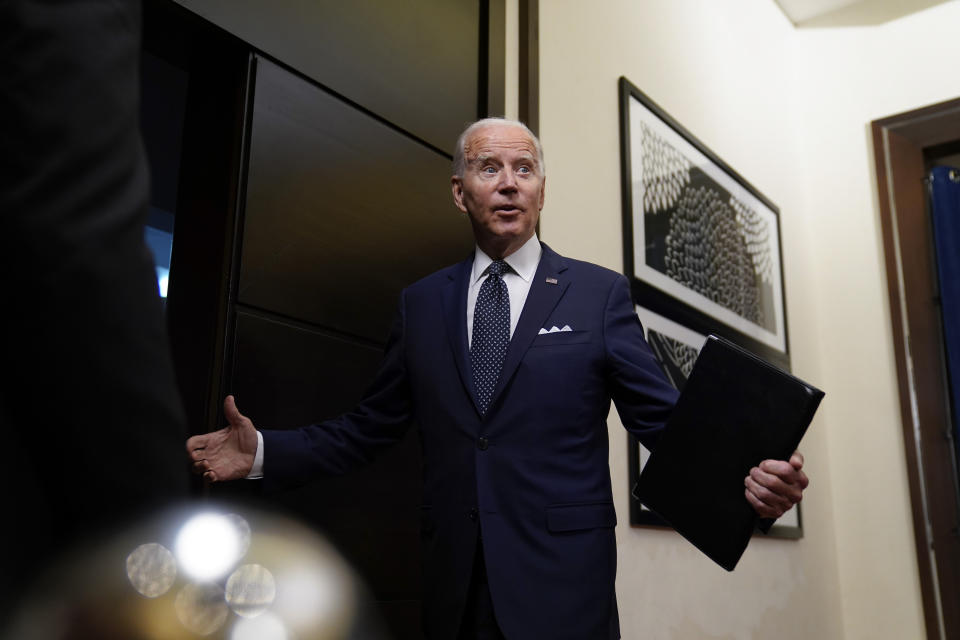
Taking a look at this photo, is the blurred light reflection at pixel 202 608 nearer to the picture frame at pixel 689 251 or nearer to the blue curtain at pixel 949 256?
the picture frame at pixel 689 251

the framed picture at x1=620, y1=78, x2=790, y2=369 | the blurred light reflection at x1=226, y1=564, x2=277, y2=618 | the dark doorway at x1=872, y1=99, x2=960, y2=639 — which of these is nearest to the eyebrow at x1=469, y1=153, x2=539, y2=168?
the framed picture at x1=620, y1=78, x2=790, y2=369

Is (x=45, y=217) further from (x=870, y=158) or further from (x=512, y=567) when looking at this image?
(x=870, y=158)

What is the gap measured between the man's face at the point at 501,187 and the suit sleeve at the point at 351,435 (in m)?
0.26

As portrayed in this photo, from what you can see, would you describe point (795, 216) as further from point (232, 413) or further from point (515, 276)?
point (232, 413)

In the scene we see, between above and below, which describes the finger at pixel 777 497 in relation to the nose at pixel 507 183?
below

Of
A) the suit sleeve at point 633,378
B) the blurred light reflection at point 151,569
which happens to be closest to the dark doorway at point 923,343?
the suit sleeve at point 633,378

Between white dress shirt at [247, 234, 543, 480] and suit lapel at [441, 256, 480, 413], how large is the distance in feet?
0.06

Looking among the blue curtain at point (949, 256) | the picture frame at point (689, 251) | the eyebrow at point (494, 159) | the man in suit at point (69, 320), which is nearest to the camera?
the man in suit at point (69, 320)

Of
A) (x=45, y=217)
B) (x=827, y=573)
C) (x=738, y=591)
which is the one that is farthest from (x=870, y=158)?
(x=45, y=217)

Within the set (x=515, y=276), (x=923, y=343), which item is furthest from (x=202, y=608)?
(x=923, y=343)

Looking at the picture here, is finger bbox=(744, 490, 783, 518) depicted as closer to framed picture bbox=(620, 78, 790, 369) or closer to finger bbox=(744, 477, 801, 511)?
finger bbox=(744, 477, 801, 511)

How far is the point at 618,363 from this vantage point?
5.99ft

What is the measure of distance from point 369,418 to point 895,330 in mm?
3513

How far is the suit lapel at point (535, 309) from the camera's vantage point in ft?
5.90
